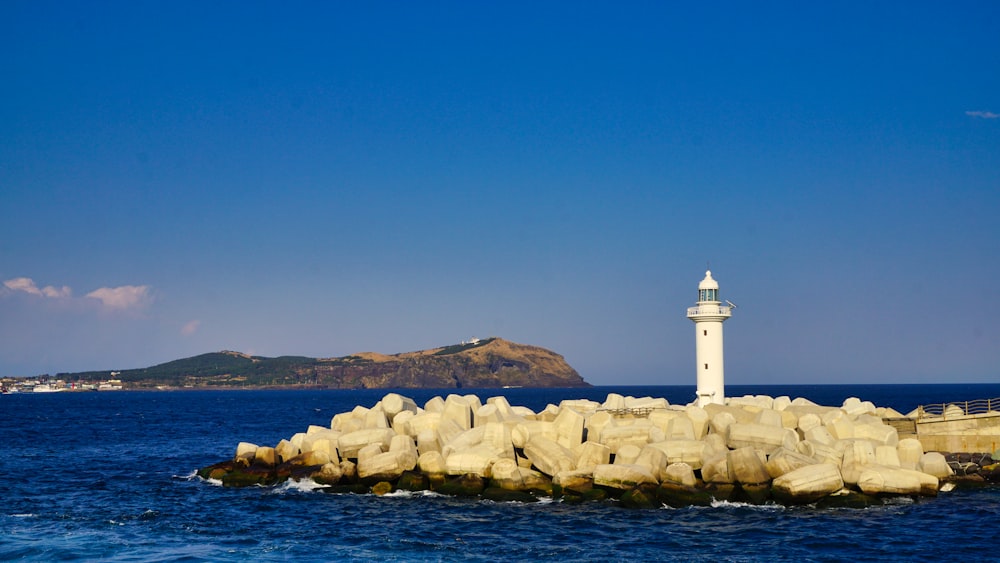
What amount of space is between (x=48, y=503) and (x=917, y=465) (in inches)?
1041

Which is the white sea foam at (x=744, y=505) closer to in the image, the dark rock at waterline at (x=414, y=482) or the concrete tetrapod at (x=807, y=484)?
the concrete tetrapod at (x=807, y=484)

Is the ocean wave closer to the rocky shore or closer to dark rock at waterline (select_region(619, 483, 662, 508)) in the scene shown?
the rocky shore

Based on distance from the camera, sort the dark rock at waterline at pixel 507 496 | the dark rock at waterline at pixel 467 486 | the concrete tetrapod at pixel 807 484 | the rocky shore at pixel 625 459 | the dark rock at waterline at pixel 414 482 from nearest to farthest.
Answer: the concrete tetrapod at pixel 807 484 < the rocky shore at pixel 625 459 < the dark rock at waterline at pixel 507 496 < the dark rock at waterline at pixel 467 486 < the dark rock at waterline at pixel 414 482

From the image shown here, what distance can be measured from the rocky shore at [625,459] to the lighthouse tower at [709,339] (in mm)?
4842

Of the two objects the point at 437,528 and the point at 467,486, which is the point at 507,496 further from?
the point at 437,528

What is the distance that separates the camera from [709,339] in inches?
1442

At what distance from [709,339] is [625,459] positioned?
12644mm

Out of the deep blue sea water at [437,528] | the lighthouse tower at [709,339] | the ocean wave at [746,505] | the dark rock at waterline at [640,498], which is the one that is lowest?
the deep blue sea water at [437,528]

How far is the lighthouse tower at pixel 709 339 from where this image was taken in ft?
119

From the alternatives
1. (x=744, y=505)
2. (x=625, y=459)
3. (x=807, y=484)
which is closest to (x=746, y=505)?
(x=744, y=505)

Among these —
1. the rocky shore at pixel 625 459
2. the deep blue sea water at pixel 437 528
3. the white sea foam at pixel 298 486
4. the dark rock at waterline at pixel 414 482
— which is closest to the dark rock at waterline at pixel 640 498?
the rocky shore at pixel 625 459

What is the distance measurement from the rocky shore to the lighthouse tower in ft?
15.9

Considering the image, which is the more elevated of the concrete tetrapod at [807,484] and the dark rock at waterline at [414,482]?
the concrete tetrapod at [807,484]

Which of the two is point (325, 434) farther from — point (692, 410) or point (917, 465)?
point (917, 465)
